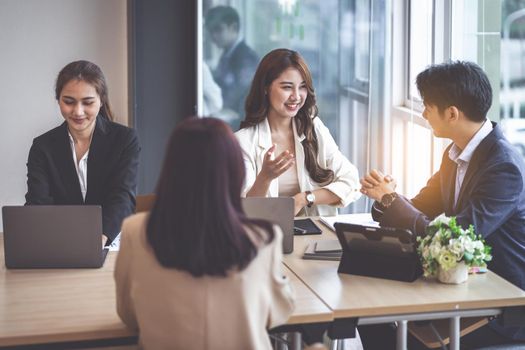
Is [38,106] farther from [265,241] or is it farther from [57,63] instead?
[265,241]

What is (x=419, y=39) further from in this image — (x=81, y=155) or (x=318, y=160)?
(x=81, y=155)

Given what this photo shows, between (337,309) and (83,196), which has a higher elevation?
(83,196)

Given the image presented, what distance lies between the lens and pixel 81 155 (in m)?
3.41

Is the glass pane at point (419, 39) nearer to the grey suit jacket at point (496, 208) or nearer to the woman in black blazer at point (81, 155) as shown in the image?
the grey suit jacket at point (496, 208)

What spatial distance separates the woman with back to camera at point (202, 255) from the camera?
1792 mm

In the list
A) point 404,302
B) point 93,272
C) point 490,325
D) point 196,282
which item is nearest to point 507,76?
point 490,325

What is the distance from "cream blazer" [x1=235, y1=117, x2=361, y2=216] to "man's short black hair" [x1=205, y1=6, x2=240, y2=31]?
1516 mm

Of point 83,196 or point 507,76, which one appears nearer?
point 83,196

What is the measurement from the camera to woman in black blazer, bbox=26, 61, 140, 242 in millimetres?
3324

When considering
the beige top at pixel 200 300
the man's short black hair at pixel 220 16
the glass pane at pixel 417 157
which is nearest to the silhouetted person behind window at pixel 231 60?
the man's short black hair at pixel 220 16

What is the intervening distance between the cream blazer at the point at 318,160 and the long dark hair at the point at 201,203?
181cm

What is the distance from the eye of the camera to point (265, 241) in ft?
6.20

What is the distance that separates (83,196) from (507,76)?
85.2 inches

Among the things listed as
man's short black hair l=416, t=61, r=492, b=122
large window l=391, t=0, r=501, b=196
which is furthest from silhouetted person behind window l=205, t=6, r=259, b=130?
man's short black hair l=416, t=61, r=492, b=122
